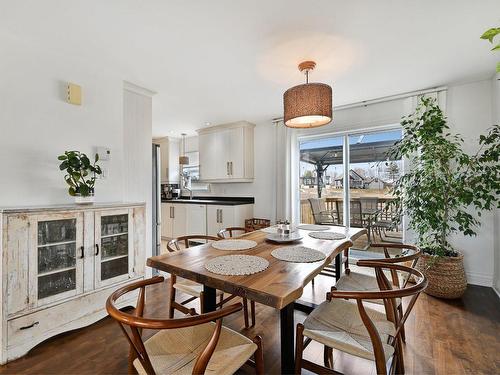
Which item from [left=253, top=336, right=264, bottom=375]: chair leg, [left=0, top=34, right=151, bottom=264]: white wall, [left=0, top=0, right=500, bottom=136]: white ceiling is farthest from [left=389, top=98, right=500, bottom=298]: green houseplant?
[left=0, top=34, right=151, bottom=264]: white wall

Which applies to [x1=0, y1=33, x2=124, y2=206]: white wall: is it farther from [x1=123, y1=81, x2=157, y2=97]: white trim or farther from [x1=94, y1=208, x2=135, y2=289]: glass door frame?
[x1=94, y1=208, x2=135, y2=289]: glass door frame

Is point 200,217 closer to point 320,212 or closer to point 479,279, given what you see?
point 320,212

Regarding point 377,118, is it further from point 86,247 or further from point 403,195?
point 86,247

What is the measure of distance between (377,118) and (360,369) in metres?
3.10

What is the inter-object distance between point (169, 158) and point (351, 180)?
159 inches

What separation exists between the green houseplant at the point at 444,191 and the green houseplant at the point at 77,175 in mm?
3300

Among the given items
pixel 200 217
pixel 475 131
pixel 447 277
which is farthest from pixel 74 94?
pixel 475 131

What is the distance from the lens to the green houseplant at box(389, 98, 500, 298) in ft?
8.21

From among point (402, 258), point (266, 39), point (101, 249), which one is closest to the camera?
point (402, 258)

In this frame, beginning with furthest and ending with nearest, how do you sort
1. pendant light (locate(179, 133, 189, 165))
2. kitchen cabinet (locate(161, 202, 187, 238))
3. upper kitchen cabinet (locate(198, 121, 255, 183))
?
pendant light (locate(179, 133, 189, 165)) → kitchen cabinet (locate(161, 202, 187, 238)) → upper kitchen cabinet (locate(198, 121, 255, 183))

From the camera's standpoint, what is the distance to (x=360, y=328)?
129cm

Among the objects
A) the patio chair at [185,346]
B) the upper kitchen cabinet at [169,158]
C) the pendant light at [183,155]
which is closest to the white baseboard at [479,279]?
the patio chair at [185,346]

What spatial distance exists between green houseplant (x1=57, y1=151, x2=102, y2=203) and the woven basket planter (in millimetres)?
3495

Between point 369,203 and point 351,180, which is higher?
point 351,180
